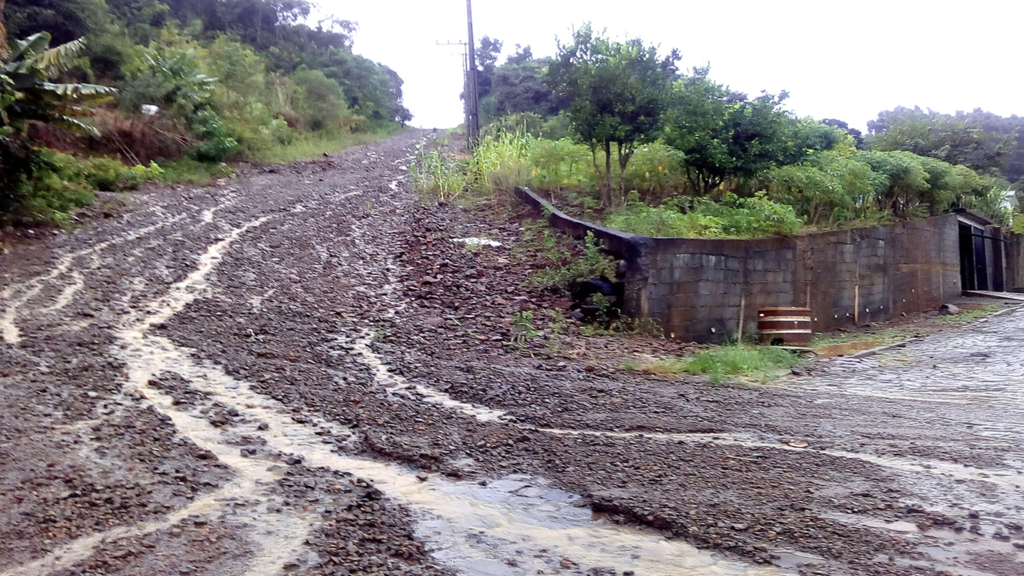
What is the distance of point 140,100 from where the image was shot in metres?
18.1

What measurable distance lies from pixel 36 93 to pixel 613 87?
27.7 feet

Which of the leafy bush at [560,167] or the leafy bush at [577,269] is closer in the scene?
the leafy bush at [577,269]

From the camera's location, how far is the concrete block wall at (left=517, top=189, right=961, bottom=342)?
9664 mm

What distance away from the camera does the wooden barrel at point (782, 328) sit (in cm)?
1039

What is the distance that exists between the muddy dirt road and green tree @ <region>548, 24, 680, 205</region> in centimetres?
370

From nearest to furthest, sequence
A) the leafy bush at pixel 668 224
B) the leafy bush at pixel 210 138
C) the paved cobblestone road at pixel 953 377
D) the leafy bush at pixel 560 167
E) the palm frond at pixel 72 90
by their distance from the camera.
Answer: the paved cobblestone road at pixel 953 377 < the palm frond at pixel 72 90 < the leafy bush at pixel 668 224 < the leafy bush at pixel 560 167 < the leafy bush at pixel 210 138

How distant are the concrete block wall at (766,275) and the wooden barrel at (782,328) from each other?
Answer: 30cm

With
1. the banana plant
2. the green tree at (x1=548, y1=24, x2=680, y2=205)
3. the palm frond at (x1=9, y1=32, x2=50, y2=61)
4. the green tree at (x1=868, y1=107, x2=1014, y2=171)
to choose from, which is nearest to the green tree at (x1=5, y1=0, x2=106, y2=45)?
the palm frond at (x1=9, y1=32, x2=50, y2=61)

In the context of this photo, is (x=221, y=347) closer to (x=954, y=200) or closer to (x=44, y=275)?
(x=44, y=275)

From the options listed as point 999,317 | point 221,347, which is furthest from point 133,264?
point 999,317

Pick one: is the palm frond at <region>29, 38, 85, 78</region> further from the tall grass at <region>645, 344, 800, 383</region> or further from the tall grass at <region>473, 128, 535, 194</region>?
the tall grass at <region>645, 344, 800, 383</region>

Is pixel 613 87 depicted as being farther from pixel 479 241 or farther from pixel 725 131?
pixel 479 241

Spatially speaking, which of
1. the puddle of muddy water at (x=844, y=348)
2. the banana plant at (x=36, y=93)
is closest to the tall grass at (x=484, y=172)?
→ the puddle of muddy water at (x=844, y=348)

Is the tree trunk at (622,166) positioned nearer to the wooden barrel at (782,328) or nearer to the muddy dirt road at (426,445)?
the wooden barrel at (782,328)
